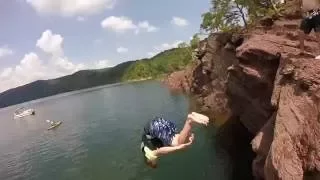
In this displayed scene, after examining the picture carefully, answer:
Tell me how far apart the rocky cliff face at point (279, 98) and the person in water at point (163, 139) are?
24.5 ft

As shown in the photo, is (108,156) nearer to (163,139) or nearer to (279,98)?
(279,98)

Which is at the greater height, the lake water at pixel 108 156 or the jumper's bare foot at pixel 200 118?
the jumper's bare foot at pixel 200 118

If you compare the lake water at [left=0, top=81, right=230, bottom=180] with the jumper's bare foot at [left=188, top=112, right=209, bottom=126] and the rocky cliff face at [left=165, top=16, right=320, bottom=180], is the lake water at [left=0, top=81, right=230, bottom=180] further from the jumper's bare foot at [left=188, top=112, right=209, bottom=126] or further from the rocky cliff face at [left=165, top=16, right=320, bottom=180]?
the jumper's bare foot at [left=188, top=112, right=209, bottom=126]

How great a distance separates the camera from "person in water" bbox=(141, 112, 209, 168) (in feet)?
35.5

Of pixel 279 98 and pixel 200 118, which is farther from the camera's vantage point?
pixel 279 98

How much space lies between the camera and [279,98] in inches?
822

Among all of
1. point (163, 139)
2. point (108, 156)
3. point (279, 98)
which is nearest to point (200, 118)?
point (163, 139)

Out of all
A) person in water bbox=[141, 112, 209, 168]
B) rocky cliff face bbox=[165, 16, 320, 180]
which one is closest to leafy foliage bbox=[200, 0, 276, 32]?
rocky cliff face bbox=[165, 16, 320, 180]

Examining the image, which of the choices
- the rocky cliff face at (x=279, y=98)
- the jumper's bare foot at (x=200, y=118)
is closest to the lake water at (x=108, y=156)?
the rocky cliff face at (x=279, y=98)

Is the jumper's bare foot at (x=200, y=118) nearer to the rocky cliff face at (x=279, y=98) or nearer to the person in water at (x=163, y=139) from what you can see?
the person in water at (x=163, y=139)

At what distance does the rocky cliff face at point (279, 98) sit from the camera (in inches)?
669

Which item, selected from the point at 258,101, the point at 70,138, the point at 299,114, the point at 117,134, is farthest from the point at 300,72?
the point at 70,138

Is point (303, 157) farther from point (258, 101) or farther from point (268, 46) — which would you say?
point (258, 101)

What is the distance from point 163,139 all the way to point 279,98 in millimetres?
11180
